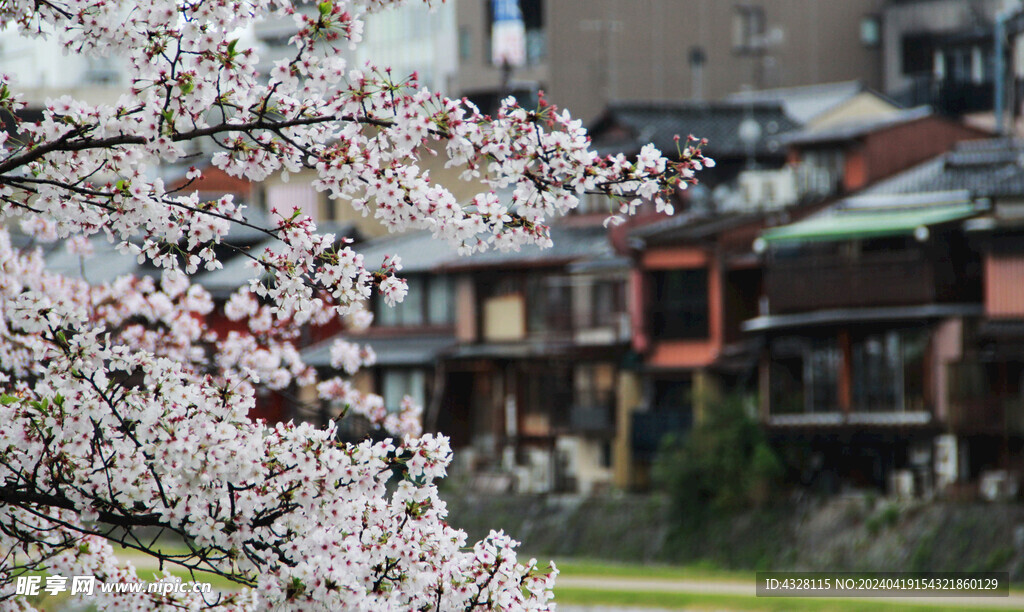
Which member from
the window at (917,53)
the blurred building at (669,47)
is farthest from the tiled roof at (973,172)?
the window at (917,53)

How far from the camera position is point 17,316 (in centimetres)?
688

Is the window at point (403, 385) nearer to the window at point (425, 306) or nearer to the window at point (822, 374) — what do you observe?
the window at point (425, 306)

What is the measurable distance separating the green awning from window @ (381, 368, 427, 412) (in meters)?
13.0

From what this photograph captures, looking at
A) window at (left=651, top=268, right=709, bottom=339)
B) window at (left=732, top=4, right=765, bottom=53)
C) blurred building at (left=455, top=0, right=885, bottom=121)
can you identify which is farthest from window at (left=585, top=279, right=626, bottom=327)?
window at (left=732, top=4, right=765, bottom=53)

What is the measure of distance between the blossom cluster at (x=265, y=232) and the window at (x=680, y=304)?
2923 centimetres

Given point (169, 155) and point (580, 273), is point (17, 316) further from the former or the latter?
point (580, 273)

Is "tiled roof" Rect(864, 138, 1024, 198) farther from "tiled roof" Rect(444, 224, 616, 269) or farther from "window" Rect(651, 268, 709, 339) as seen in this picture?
"tiled roof" Rect(444, 224, 616, 269)

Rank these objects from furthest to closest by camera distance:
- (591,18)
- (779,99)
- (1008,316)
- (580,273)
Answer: (591,18), (779,99), (580,273), (1008,316)

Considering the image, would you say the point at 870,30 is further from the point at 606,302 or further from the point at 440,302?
the point at 606,302

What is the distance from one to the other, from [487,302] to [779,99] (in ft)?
35.3

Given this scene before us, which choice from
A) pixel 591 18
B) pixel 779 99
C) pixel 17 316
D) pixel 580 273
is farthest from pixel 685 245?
pixel 17 316

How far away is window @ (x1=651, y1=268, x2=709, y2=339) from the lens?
35844 millimetres

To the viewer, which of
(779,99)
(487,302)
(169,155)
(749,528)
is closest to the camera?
(169,155)

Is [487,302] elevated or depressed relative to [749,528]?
elevated
